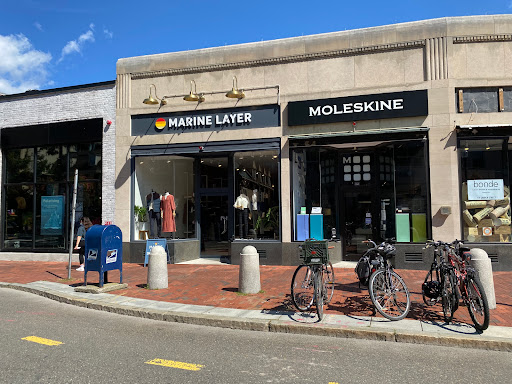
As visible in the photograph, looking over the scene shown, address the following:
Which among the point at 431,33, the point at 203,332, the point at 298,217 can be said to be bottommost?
the point at 203,332

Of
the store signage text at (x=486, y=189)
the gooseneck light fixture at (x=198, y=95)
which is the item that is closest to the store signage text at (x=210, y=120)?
the gooseneck light fixture at (x=198, y=95)

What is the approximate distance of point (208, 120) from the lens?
526 inches

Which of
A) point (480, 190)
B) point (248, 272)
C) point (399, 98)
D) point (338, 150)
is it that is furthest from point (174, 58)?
point (480, 190)

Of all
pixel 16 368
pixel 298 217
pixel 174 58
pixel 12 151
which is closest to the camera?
pixel 16 368

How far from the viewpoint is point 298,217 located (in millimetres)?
12539

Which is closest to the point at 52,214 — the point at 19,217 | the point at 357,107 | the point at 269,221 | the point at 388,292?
the point at 19,217

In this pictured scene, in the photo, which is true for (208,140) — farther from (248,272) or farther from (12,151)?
(12,151)

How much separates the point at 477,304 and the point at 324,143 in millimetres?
7419

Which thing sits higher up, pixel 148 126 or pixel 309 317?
pixel 148 126

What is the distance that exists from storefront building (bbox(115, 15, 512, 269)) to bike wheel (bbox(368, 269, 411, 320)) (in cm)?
551

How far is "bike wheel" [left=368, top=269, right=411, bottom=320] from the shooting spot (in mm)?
6258

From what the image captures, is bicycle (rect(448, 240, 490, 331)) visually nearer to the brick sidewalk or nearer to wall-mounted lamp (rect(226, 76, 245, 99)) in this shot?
the brick sidewalk

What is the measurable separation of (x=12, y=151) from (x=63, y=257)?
4.78 meters

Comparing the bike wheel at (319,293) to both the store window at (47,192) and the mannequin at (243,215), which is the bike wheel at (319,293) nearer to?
the mannequin at (243,215)
